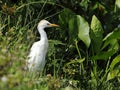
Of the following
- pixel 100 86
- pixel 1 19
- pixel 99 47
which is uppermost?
pixel 1 19

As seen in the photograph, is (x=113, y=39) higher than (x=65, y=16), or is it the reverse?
(x=65, y=16)

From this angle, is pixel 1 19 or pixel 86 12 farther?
pixel 86 12

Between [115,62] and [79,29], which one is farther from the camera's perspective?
[79,29]

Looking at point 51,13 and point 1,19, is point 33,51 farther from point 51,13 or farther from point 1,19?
point 51,13

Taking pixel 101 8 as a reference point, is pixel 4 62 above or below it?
below

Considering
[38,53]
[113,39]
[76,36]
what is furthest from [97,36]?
[38,53]

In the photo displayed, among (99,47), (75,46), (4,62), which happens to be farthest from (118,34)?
(4,62)

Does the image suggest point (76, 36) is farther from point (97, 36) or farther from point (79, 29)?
point (97, 36)

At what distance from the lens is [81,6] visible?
873cm

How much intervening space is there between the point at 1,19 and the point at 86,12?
5.96 feet

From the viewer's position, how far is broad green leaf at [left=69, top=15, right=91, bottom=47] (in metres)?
8.01

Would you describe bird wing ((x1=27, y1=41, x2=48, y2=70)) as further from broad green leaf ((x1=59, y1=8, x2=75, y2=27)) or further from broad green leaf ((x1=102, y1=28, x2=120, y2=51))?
broad green leaf ((x1=102, y1=28, x2=120, y2=51))

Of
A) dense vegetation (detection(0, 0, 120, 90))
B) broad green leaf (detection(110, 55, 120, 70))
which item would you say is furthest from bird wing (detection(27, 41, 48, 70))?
broad green leaf (detection(110, 55, 120, 70))

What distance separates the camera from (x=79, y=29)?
8.16m
